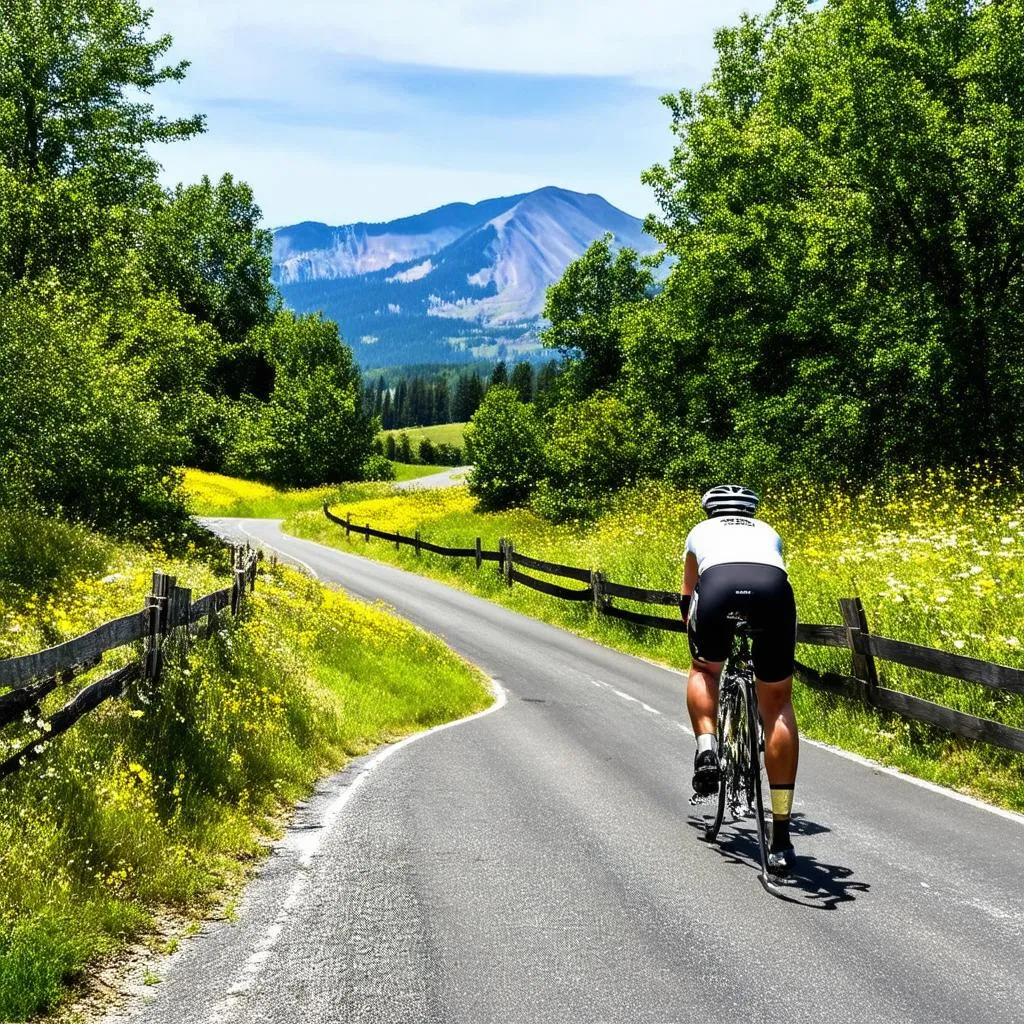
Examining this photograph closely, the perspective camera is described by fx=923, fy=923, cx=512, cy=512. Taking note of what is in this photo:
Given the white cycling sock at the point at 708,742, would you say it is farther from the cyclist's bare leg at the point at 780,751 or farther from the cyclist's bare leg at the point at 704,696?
the cyclist's bare leg at the point at 780,751

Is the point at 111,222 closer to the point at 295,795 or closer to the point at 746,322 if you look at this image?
the point at 746,322

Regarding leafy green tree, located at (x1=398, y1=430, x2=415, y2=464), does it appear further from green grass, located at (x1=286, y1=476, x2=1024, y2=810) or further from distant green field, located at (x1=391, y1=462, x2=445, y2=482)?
green grass, located at (x1=286, y1=476, x2=1024, y2=810)

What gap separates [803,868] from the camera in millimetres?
6219

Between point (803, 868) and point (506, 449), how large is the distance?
3913 cm

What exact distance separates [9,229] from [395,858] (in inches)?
805

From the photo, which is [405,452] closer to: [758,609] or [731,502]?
[731,502]

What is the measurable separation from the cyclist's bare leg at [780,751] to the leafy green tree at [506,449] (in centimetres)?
3850

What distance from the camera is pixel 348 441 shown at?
229 feet

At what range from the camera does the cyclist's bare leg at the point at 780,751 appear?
5852mm

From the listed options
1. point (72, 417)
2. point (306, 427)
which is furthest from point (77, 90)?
point (306, 427)

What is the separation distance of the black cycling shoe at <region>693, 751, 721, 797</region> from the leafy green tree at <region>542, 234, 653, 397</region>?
50.6 m

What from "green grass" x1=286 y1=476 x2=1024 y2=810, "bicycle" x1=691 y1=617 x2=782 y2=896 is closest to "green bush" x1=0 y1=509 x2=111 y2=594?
"bicycle" x1=691 y1=617 x2=782 y2=896

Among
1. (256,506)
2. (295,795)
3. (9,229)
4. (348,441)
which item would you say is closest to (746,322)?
(9,229)

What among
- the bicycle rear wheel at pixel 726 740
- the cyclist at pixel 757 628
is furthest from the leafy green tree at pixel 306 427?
the cyclist at pixel 757 628
